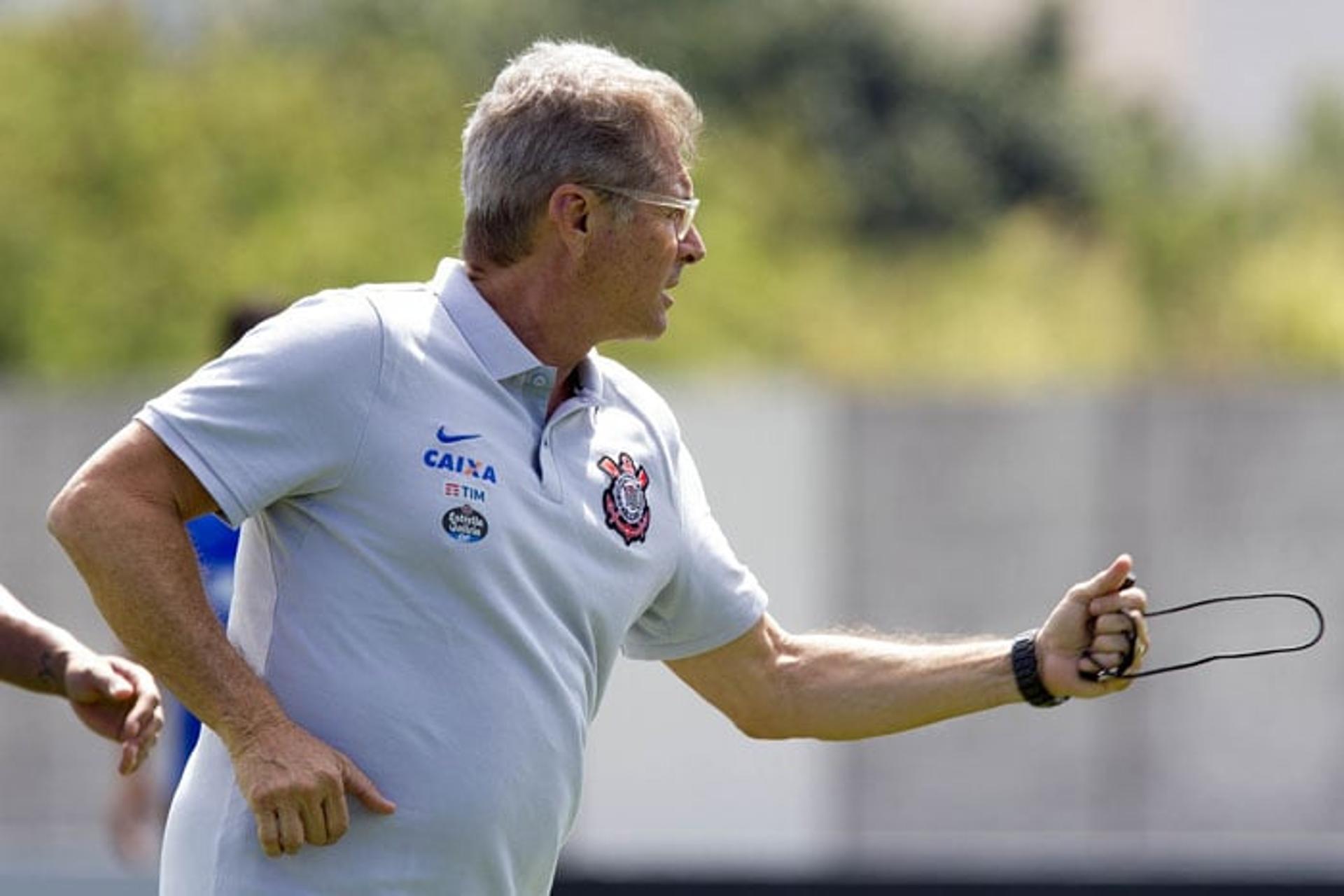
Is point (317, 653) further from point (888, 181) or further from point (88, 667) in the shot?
point (888, 181)

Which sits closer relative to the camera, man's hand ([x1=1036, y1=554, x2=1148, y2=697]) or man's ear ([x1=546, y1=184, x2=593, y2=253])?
man's ear ([x1=546, y1=184, x2=593, y2=253])

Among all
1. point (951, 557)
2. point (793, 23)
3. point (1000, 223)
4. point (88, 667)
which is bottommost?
point (88, 667)

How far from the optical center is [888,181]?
35219 mm

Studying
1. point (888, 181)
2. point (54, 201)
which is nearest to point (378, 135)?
point (54, 201)

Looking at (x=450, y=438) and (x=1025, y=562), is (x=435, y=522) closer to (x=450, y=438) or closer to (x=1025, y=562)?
(x=450, y=438)

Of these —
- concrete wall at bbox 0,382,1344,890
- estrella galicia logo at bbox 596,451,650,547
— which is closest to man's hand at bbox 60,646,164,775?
estrella galicia logo at bbox 596,451,650,547

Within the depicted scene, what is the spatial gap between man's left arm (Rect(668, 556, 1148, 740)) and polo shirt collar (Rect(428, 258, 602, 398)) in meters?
0.70

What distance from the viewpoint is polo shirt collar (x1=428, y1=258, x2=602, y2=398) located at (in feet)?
12.4

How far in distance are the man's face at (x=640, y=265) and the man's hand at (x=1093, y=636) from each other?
768mm

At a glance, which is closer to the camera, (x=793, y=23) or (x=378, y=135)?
(x=378, y=135)

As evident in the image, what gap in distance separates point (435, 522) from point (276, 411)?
26 centimetres

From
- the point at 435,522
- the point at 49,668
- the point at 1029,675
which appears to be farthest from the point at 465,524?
the point at 1029,675

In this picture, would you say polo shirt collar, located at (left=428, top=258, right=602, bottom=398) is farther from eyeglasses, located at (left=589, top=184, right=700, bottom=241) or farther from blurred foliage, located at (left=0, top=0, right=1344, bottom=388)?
blurred foliage, located at (left=0, top=0, right=1344, bottom=388)

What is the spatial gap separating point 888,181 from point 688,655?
103 ft
